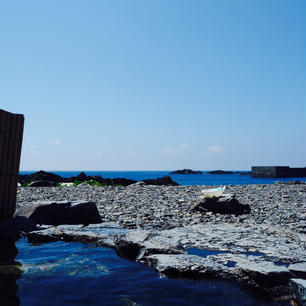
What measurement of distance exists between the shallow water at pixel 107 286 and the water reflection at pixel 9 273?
2.6 inches

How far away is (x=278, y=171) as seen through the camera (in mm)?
100312

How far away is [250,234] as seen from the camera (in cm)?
732

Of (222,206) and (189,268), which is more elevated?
(222,206)

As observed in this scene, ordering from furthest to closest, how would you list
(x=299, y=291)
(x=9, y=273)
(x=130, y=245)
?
(x=130, y=245) → (x=9, y=273) → (x=299, y=291)

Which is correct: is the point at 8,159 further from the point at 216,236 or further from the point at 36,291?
the point at 216,236

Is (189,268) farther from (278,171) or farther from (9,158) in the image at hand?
(278,171)

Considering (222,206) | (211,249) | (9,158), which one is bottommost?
(211,249)

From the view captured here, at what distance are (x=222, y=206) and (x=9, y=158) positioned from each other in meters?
6.97

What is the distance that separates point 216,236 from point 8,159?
630 cm

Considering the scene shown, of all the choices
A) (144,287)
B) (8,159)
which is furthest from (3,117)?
(144,287)

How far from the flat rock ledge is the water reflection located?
891 mm

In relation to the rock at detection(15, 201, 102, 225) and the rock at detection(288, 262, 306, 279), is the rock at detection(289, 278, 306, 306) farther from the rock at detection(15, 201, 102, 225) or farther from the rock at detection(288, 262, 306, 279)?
the rock at detection(15, 201, 102, 225)

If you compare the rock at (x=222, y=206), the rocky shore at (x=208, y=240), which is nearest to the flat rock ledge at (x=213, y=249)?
the rocky shore at (x=208, y=240)

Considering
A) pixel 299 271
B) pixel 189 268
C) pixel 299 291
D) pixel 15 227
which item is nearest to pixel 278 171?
pixel 15 227
